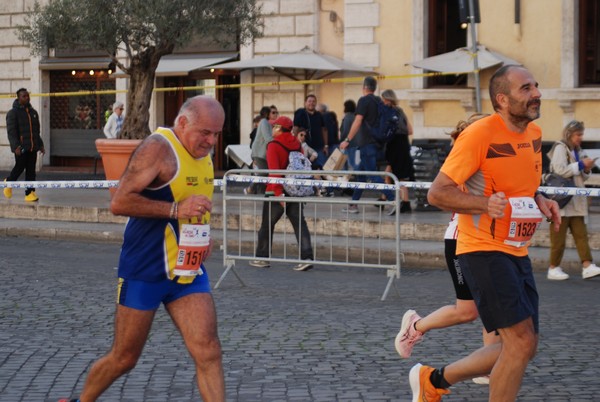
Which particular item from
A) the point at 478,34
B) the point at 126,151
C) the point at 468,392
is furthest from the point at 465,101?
the point at 468,392

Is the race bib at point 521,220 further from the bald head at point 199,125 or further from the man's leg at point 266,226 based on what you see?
the man's leg at point 266,226

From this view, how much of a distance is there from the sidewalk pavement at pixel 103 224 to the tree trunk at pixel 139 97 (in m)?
1.08

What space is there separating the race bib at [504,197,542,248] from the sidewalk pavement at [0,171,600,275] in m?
7.33

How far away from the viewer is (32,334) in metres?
9.25

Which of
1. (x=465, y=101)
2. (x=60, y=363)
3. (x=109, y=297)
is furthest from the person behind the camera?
(x=465, y=101)

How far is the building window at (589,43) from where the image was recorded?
78.7 ft

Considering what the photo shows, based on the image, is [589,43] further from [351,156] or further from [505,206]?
[505,206]

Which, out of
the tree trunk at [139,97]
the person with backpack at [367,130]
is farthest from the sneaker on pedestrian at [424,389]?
the tree trunk at [139,97]

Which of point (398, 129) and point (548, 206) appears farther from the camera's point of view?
point (398, 129)

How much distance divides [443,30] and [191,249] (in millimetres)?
19987

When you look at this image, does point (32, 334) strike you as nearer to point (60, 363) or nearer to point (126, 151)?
point (60, 363)

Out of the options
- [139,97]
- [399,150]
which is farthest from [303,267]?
[139,97]

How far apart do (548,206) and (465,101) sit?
60.0 feet

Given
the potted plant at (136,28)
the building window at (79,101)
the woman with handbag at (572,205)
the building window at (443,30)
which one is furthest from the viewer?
the building window at (79,101)
